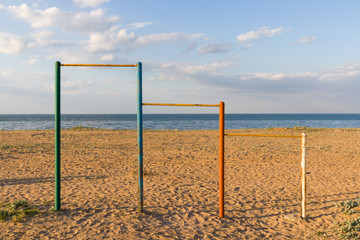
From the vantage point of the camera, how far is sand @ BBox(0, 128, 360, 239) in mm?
5305

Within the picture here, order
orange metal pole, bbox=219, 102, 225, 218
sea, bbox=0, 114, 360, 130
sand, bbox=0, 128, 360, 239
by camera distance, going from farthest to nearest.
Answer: sea, bbox=0, 114, 360, 130, orange metal pole, bbox=219, 102, 225, 218, sand, bbox=0, 128, 360, 239

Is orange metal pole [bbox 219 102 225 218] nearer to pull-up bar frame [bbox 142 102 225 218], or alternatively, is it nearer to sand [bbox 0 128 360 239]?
pull-up bar frame [bbox 142 102 225 218]

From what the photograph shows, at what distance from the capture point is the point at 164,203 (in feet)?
22.4

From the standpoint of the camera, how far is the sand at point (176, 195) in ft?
17.4

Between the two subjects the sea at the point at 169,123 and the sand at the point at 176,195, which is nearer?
the sand at the point at 176,195

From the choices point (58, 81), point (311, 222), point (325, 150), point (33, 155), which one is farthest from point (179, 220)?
point (325, 150)

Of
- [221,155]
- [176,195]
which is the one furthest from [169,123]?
[221,155]

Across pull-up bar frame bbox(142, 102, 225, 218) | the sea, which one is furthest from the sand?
the sea

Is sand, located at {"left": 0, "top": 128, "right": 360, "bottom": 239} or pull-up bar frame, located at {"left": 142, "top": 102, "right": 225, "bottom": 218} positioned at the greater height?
pull-up bar frame, located at {"left": 142, "top": 102, "right": 225, "bottom": 218}

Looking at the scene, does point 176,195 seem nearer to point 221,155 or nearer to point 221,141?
point 221,155

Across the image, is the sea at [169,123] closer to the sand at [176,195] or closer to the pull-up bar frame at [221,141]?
the sand at [176,195]

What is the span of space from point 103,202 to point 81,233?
169cm

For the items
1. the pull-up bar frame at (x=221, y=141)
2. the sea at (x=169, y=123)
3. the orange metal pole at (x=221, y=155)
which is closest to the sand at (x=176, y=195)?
the orange metal pole at (x=221, y=155)

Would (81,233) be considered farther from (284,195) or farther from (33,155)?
(33,155)
